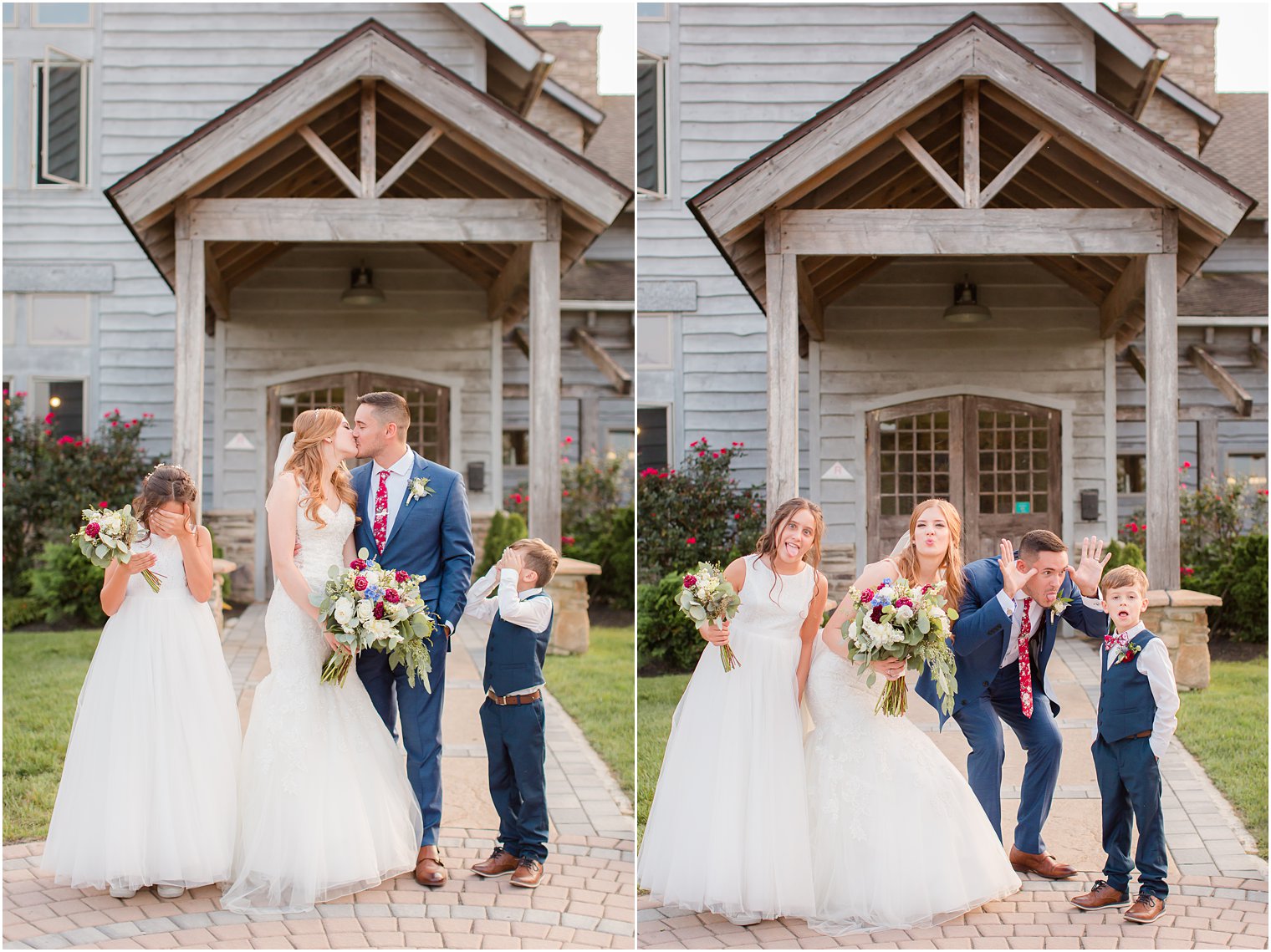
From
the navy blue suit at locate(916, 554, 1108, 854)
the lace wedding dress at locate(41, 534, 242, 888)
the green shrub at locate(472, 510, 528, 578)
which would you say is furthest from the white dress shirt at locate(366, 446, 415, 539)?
the green shrub at locate(472, 510, 528, 578)

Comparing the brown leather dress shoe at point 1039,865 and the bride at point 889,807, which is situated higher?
the bride at point 889,807

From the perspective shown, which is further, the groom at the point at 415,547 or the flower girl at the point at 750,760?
the groom at the point at 415,547

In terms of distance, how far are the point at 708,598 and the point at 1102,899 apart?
199cm

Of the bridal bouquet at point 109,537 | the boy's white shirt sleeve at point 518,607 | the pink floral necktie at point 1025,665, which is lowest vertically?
the pink floral necktie at point 1025,665

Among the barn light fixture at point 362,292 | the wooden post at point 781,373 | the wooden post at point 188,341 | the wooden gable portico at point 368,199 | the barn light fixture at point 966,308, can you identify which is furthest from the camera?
the barn light fixture at point 362,292

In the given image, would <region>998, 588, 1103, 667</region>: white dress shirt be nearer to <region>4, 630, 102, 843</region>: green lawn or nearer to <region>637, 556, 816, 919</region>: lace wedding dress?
<region>637, 556, 816, 919</region>: lace wedding dress

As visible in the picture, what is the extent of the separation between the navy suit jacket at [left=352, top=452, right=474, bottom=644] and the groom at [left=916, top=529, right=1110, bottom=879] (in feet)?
6.46

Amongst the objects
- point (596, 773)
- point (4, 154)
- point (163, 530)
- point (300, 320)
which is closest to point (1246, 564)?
point (596, 773)

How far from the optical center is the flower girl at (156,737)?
4.27m

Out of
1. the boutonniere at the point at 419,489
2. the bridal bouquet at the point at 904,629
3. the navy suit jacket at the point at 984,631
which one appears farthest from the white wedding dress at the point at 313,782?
the navy suit jacket at the point at 984,631

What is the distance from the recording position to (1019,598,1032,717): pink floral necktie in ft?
15.1

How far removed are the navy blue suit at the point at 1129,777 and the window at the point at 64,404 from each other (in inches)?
409

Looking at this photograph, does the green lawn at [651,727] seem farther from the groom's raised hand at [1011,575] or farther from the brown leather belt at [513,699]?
the groom's raised hand at [1011,575]

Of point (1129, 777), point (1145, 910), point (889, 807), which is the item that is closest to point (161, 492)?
point (889, 807)
